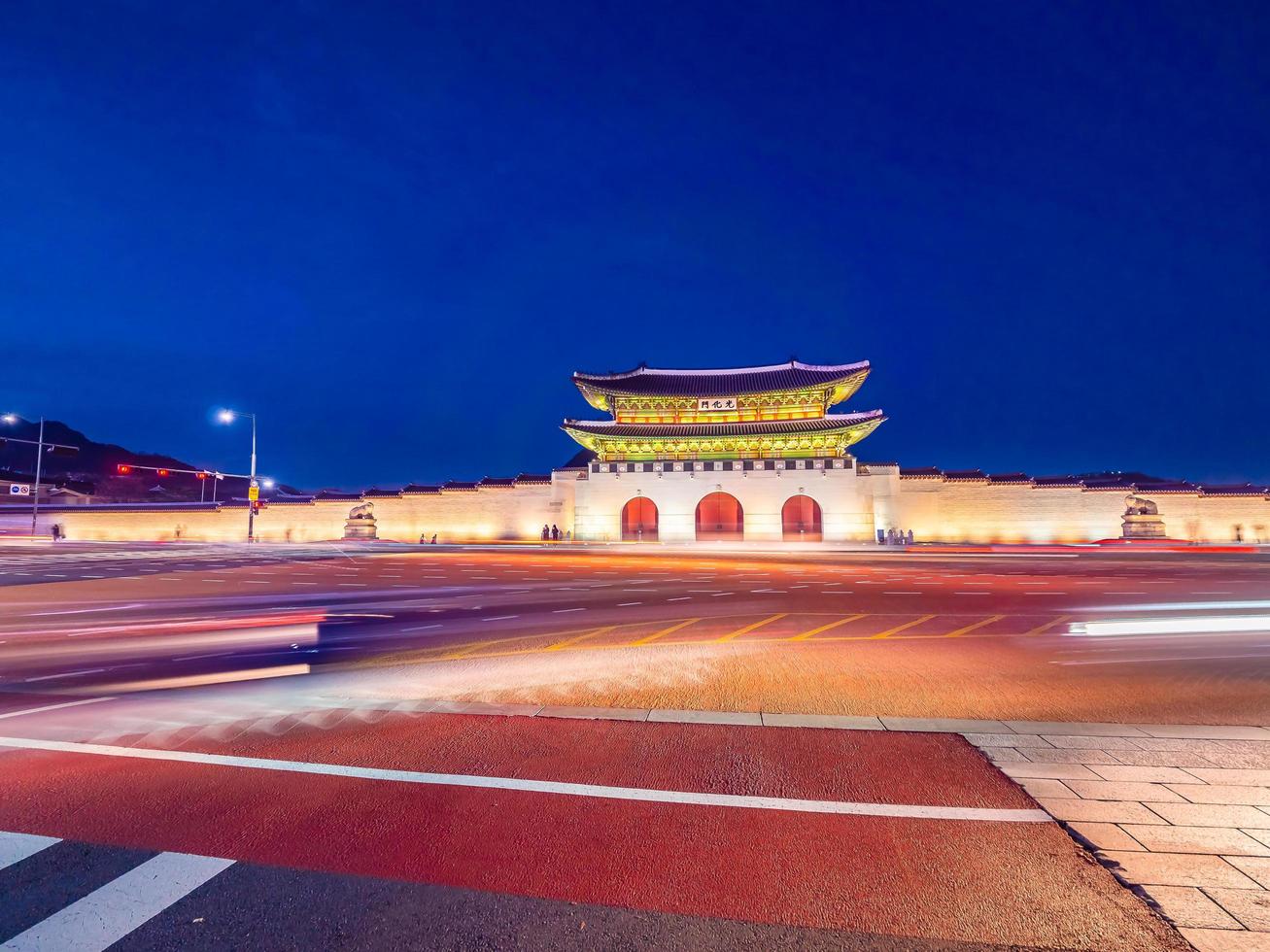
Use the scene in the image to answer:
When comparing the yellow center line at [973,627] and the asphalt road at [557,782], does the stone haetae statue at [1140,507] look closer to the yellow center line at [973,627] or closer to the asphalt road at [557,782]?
the asphalt road at [557,782]

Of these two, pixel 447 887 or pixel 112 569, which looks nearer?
pixel 447 887

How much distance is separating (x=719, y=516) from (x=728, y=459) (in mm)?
→ 6114

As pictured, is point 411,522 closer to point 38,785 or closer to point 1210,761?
point 38,785

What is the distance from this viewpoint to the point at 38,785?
12.0 feet

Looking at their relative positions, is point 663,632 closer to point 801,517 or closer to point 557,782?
point 557,782

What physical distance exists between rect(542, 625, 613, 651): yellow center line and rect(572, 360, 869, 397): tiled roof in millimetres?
31131

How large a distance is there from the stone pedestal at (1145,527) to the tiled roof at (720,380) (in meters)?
16.8

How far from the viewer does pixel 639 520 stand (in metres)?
38.1

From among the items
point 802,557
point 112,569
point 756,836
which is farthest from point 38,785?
point 802,557

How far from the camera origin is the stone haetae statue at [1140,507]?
3020cm

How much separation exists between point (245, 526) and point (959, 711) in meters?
43.4

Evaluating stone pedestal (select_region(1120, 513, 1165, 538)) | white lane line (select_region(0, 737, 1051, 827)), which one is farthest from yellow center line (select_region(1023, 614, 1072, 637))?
stone pedestal (select_region(1120, 513, 1165, 538))

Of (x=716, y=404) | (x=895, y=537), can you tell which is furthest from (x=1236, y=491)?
(x=716, y=404)

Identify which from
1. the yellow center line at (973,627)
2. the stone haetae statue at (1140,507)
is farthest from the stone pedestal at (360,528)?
the stone haetae statue at (1140,507)
